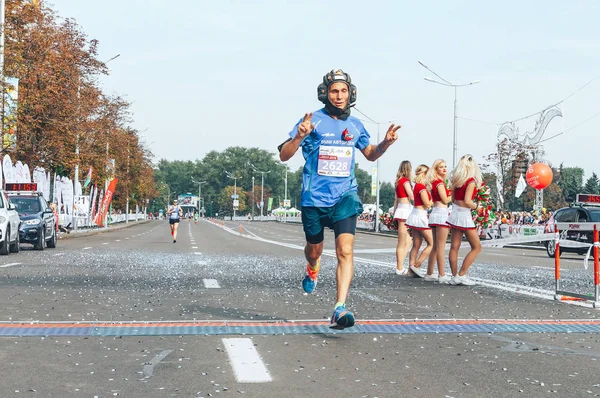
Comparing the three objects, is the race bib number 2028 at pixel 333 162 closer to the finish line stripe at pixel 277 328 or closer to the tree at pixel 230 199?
the finish line stripe at pixel 277 328

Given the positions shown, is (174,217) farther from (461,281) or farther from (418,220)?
(461,281)

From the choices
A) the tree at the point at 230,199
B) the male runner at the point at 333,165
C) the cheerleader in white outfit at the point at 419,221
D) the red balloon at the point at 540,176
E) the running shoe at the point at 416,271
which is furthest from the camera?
the tree at the point at 230,199

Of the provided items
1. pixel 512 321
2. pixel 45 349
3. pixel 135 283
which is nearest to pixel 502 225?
pixel 135 283

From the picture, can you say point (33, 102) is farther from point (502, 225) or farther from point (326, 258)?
point (502, 225)

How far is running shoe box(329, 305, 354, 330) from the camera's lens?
261 inches

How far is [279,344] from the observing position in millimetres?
6344

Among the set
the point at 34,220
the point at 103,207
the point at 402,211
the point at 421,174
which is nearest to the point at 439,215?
the point at 421,174

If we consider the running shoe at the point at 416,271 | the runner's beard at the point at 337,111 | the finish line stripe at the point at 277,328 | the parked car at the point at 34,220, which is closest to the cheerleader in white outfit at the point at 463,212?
the running shoe at the point at 416,271

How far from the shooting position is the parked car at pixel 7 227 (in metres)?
19.2

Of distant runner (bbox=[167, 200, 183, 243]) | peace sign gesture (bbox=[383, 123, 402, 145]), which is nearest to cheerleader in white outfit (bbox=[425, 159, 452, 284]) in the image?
peace sign gesture (bbox=[383, 123, 402, 145])

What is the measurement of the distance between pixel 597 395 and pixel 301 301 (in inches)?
195

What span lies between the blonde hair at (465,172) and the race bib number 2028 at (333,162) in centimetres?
497

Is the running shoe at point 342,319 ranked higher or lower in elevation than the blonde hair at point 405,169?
lower

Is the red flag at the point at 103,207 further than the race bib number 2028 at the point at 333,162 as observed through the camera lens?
Yes
